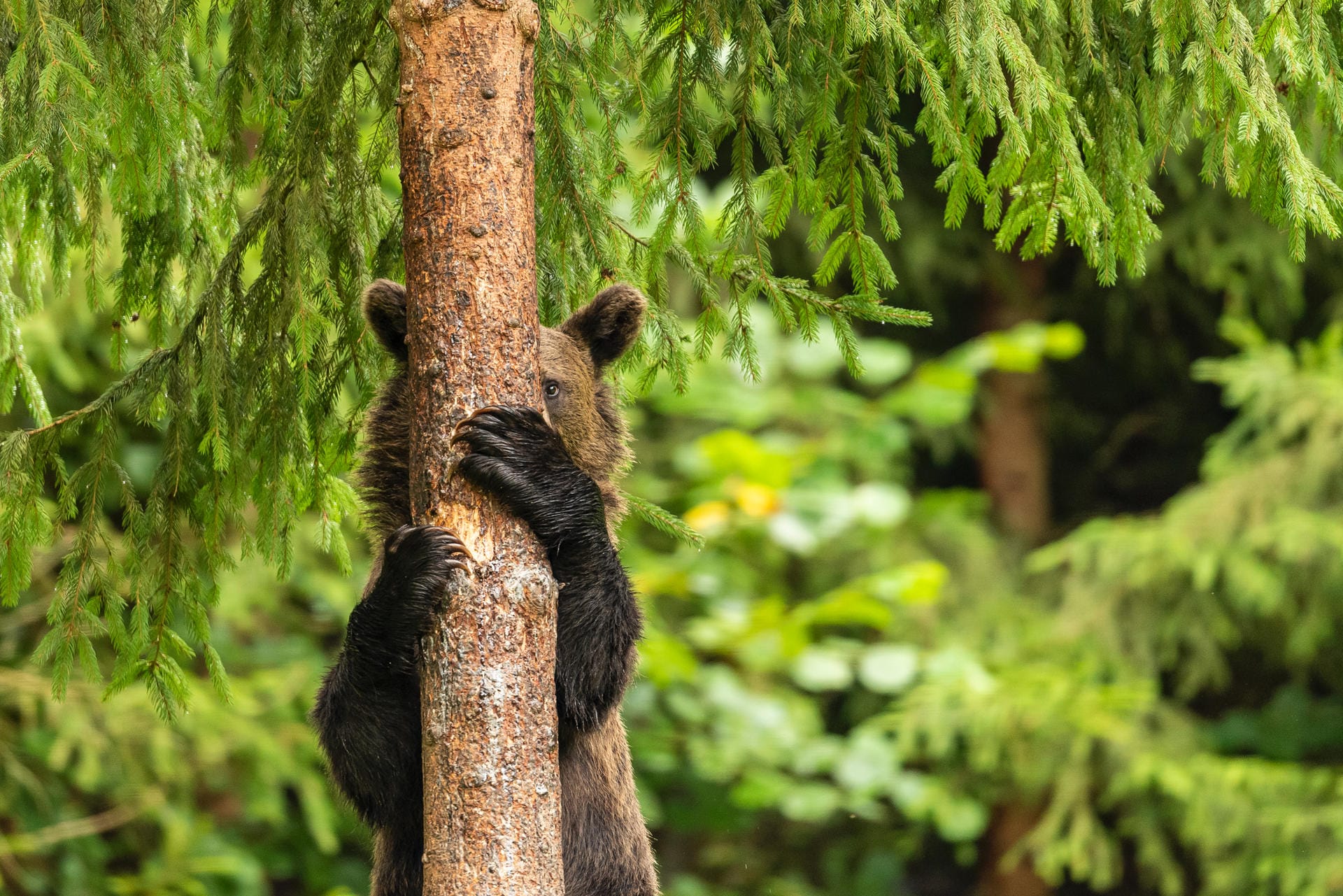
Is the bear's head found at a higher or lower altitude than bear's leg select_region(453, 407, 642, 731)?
higher

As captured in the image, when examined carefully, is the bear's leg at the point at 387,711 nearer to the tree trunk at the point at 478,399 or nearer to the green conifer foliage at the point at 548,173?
the tree trunk at the point at 478,399

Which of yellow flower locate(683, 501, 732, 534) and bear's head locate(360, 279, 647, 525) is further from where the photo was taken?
yellow flower locate(683, 501, 732, 534)

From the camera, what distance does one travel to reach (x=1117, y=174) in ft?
10.3

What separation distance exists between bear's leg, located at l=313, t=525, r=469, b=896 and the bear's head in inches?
18.0

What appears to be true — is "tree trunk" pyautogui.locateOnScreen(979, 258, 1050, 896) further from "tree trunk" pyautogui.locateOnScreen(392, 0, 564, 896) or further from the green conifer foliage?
"tree trunk" pyautogui.locateOnScreen(392, 0, 564, 896)

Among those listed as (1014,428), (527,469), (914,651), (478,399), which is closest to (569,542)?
(527,469)

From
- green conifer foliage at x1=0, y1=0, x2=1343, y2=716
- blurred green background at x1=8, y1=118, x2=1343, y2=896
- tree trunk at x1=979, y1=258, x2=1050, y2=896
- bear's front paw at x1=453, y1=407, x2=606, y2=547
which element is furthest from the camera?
tree trunk at x1=979, y1=258, x2=1050, y2=896

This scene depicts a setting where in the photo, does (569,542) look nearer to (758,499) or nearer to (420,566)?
(420,566)

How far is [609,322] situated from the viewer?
3.23 metres

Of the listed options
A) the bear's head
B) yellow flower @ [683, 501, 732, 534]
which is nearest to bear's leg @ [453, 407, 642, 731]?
the bear's head

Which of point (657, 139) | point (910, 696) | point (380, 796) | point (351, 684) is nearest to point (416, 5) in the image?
point (657, 139)

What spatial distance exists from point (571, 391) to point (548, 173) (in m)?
0.54

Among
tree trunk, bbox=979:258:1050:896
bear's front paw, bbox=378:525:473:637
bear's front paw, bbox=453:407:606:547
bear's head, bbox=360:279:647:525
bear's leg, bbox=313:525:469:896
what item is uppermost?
tree trunk, bbox=979:258:1050:896

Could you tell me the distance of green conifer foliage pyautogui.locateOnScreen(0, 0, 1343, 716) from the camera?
2.68 m
